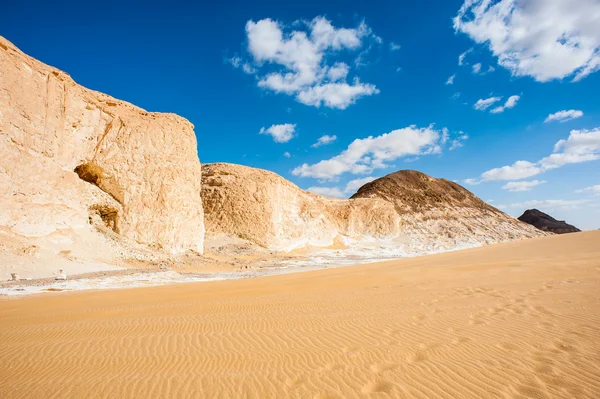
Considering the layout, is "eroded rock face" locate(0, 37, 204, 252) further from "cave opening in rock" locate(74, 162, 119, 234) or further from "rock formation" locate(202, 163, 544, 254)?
"rock formation" locate(202, 163, 544, 254)

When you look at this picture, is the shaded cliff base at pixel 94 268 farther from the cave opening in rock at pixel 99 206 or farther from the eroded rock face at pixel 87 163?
the cave opening in rock at pixel 99 206

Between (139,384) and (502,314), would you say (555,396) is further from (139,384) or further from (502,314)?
(139,384)

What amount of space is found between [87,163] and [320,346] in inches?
777

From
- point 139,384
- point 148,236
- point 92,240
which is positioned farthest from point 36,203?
point 139,384

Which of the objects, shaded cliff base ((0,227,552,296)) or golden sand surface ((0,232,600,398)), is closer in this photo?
golden sand surface ((0,232,600,398))

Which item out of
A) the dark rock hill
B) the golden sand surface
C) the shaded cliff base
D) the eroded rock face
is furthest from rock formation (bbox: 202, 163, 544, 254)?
the golden sand surface

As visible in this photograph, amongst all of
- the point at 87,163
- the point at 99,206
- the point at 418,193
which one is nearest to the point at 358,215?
the point at 418,193

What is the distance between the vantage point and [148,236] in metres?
20.1

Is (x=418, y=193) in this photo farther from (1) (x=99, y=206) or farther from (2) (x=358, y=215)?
(1) (x=99, y=206)

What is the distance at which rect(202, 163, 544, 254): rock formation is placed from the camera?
34.2 meters

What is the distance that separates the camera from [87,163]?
735 inches

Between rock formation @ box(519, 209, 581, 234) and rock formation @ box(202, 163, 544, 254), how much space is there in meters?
31.3

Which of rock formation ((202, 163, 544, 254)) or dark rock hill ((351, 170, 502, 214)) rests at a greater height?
dark rock hill ((351, 170, 502, 214))

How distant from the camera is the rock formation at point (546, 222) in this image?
7975cm
